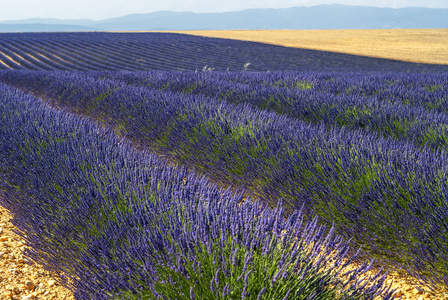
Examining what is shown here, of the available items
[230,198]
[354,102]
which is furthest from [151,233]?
[354,102]

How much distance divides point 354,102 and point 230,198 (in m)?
3.47

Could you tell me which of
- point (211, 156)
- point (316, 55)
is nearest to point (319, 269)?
point (211, 156)

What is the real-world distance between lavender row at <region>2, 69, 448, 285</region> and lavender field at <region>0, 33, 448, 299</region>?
13mm

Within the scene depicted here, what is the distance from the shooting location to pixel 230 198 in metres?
2.15

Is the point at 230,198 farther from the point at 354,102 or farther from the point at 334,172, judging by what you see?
the point at 354,102

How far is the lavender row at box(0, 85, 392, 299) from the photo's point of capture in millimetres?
1456

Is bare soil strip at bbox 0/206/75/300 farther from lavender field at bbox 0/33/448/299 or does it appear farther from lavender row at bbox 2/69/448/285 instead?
lavender row at bbox 2/69/448/285

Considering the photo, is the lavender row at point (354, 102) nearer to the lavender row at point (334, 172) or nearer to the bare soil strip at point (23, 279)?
the lavender row at point (334, 172)

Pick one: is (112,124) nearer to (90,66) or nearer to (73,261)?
(73,261)

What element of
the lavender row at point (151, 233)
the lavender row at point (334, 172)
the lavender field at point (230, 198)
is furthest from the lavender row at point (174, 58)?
the lavender row at point (151, 233)

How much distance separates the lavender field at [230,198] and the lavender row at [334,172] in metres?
0.01

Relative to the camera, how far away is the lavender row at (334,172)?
2.30 metres

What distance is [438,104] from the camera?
528 cm

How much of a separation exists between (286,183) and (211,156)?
3.56 ft
